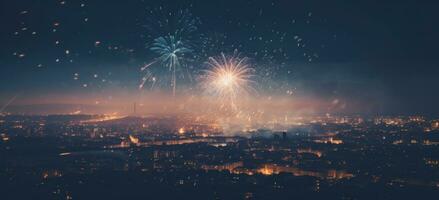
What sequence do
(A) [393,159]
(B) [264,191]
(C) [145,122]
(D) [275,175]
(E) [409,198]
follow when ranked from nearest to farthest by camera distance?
1. (E) [409,198]
2. (B) [264,191]
3. (D) [275,175]
4. (A) [393,159]
5. (C) [145,122]

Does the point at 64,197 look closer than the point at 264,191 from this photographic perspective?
Yes

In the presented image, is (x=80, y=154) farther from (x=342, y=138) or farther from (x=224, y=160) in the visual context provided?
(x=342, y=138)

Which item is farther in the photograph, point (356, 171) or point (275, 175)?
point (356, 171)

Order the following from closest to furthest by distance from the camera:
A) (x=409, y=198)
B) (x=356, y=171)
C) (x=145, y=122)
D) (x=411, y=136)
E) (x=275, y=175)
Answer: (x=409, y=198), (x=275, y=175), (x=356, y=171), (x=411, y=136), (x=145, y=122)

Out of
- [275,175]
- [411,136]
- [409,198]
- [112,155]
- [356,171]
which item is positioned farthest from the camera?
[411,136]

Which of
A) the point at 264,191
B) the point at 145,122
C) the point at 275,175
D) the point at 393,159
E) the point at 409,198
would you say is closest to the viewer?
the point at 409,198

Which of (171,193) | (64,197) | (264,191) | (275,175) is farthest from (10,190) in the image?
(275,175)

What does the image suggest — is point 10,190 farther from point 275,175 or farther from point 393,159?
point 393,159

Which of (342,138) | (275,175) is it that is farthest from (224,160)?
(342,138)

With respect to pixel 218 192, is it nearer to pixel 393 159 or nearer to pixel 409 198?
pixel 409 198
